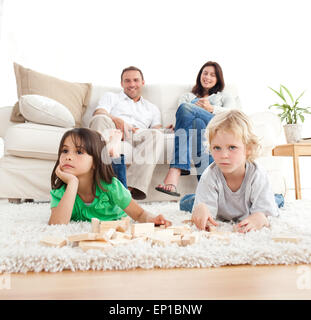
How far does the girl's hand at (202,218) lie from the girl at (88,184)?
5.4 inches

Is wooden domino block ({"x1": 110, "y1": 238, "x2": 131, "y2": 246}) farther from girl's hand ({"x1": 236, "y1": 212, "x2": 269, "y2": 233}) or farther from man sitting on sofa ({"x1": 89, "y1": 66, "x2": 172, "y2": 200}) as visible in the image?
man sitting on sofa ({"x1": 89, "y1": 66, "x2": 172, "y2": 200})

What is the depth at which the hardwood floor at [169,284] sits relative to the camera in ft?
1.50

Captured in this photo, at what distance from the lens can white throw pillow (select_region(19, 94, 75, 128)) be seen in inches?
75.9

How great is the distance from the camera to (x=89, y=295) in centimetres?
46

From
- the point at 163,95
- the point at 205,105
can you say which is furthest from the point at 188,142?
the point at 163,95

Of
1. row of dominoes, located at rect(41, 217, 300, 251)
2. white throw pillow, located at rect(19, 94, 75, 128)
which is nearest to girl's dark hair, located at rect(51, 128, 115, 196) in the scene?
row of dominoes, located at rect(41, 217, 300, 251)

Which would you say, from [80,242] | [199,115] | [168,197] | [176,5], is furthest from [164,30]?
[80,242]

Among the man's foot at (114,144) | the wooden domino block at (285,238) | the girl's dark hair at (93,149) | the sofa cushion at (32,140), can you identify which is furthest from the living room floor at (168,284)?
the sofa cushion at (32,140)

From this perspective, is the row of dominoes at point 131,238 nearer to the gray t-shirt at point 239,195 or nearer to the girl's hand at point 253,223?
the girl's hand at point 253,223

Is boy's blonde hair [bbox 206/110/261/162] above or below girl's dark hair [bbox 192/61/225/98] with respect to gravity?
below

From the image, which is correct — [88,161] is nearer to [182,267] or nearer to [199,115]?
[182,267]

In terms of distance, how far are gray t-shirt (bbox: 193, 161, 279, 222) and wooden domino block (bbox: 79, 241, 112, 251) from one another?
0.51 metres

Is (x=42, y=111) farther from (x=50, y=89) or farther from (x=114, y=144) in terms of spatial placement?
(x=114, y=144)
